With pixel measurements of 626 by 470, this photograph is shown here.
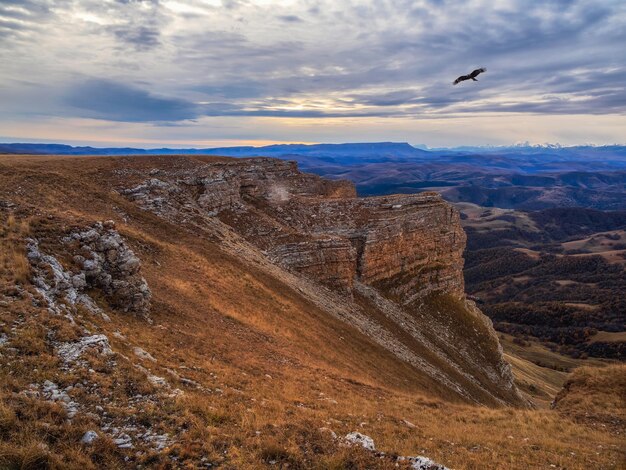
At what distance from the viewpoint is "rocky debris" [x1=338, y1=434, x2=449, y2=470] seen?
1071 cm

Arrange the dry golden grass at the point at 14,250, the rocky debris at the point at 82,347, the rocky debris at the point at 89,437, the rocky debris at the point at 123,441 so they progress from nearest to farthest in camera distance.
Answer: the rocky debris at the point at 89,437 → the rocky debris at the point at 123,441 → the rocky debris at the point at 82,347 → the dry golden grass at the point at 14,250

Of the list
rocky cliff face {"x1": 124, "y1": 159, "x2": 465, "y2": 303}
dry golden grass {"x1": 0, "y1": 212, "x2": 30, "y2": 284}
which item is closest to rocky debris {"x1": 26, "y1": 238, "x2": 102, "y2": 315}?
dry golden grass {"x1": 0, "y1": 212, "x2": 30, "y2": 284}

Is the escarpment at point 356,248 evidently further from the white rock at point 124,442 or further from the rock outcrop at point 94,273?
the white rock at point 124,442

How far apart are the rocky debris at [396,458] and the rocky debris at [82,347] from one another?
27.6 ft

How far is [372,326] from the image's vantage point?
152 ft

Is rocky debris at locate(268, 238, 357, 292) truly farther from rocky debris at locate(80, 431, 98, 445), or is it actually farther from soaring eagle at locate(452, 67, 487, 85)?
rocky debris at locate(80, 431, 98, 445)

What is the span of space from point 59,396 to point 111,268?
1092 centimetres

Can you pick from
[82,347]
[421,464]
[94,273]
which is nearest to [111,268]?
[94,273]

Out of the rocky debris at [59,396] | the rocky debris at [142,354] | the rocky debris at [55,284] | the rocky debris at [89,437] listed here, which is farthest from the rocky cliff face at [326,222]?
the rocky debris at [89,437]

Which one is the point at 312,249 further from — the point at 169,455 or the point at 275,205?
the point at 169,455

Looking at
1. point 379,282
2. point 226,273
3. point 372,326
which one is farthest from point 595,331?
point 226,273

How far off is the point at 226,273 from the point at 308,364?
1289 cm

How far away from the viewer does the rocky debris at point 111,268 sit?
19.2 m

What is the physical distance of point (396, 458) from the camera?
→ 36.6 ft
